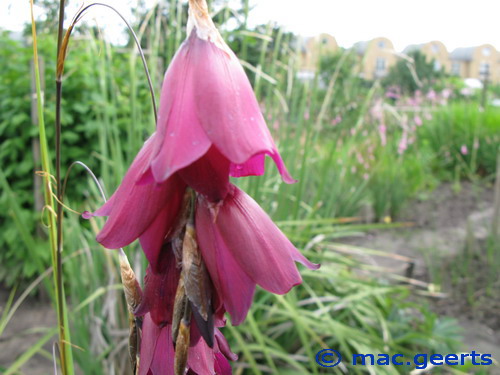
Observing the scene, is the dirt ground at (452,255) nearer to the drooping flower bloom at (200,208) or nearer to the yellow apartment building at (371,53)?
the yellow apartment building at (371,53)

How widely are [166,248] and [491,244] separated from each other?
3599 mm

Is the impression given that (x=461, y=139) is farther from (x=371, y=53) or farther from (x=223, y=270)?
(x=223, y=270)

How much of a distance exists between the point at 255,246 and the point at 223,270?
0.04 meters

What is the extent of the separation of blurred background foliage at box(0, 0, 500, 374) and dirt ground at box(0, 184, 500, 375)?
0.23 m

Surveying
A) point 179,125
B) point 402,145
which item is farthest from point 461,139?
point 179,125

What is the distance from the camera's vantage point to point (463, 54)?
4738 centimetres

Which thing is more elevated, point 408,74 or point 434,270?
point 408,74

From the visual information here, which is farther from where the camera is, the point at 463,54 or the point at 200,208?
the point at 463,54

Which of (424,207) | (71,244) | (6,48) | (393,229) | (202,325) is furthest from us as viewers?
(424,207)

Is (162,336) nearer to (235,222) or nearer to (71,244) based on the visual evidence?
(235,222)

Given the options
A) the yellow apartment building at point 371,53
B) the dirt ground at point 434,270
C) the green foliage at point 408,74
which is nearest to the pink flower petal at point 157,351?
the dirt ground at point 434,270

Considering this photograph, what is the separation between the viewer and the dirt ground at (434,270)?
8.39 ft

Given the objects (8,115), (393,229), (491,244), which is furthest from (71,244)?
(393,229)

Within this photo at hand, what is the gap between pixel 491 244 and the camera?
3.36 meters
